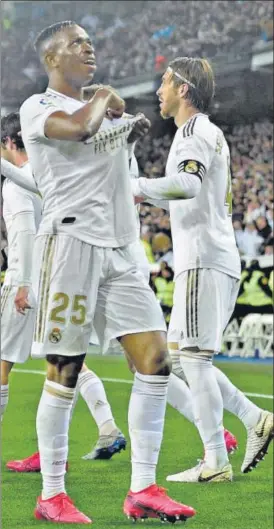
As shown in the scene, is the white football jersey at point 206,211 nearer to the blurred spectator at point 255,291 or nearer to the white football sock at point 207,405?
the white football sock at point 207,405

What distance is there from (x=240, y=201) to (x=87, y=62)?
9.58 meters

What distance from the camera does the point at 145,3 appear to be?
17609mm

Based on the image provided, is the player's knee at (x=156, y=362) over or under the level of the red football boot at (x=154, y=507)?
over

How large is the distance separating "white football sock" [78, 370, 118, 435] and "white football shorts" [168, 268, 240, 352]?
73 centimetres

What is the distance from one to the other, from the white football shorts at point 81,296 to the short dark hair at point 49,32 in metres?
0.43

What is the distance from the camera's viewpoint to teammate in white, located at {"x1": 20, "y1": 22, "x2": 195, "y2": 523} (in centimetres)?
230

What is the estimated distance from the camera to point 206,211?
10.2 ft

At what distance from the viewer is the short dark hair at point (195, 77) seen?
2570 mm

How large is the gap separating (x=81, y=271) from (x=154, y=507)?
0.56 meters

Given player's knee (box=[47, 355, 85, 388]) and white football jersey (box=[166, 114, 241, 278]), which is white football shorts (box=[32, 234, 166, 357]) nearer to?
player's knee (box=[47, 355, 85, 388])

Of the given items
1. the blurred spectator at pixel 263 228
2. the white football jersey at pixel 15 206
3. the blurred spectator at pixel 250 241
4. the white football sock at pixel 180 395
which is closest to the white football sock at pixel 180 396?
the white football sock at pixel 180 395

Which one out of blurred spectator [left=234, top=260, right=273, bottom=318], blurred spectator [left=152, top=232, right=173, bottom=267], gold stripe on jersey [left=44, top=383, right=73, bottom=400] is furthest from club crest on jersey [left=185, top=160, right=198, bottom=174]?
blurred spectator [left=234, top=260, right=273, bottom=318]

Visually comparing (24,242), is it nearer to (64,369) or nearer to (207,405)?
(64,369)

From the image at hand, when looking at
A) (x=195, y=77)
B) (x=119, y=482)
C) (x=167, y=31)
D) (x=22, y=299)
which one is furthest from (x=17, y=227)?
(x=167, y=31)
